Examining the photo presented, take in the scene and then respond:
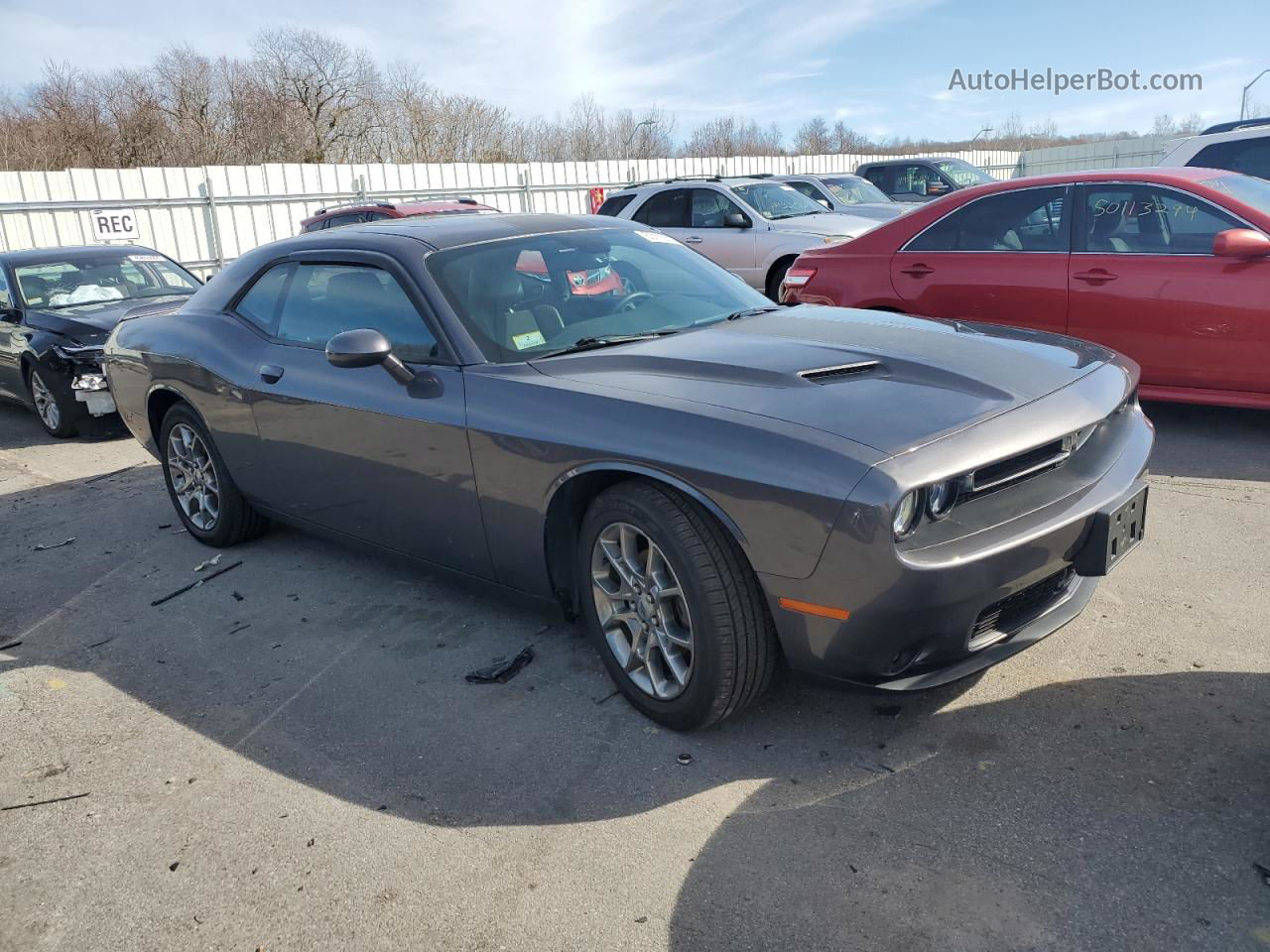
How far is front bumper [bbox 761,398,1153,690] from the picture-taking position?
8.25ft

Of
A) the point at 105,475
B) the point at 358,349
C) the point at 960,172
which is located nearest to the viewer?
the point at 358,349

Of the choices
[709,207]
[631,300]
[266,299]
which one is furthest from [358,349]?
[709,207]

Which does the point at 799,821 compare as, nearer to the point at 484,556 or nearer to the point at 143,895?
the point at 484,556

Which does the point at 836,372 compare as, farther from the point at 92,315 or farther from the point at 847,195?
the point at 847,195

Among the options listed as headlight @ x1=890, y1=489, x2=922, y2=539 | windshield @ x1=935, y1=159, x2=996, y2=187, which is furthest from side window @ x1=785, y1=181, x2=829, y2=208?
headlight @ x1=890, y1=489, x2=922, y2=539

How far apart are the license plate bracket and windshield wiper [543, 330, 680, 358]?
1674 mm

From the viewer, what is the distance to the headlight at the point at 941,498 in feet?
8.48

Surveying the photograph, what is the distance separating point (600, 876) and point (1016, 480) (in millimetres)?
1587

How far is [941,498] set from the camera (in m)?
2.62

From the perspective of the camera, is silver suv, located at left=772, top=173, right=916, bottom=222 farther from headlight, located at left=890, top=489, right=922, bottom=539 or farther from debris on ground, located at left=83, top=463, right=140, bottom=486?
headlight, located at left=890, top=489, right=922, bottom=539

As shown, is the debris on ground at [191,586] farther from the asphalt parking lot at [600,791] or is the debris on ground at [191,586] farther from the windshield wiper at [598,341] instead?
the windshield wiper at [598,341]

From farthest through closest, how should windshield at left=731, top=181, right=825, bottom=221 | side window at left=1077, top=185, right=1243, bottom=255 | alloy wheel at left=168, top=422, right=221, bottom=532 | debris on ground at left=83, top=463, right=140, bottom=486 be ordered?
windshield at left=731, top=181, right=825, bottom=221 < debris on ground at left=83, top=463, right=140, bottom=486 < side window at left=1077, top=185, right=1243, bottom=255 < alloy wheel at left=168, top=422, right=221, bottom=532

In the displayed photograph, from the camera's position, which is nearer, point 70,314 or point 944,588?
point 944,588

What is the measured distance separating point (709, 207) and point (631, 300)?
28.7 ft
